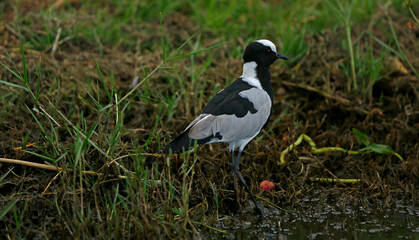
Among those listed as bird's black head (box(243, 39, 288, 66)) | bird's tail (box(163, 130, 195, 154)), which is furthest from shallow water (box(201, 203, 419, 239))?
bird's black head (box(243, 39, 288, 66))

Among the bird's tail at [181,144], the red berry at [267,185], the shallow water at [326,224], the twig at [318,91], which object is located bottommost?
the shallow water at [326,224]

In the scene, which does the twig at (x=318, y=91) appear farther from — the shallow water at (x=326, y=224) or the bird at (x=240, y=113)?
the shallow water at (x=326, y=224)

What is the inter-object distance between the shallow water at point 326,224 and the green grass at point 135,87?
0.25 metres

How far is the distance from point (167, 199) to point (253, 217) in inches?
30.8

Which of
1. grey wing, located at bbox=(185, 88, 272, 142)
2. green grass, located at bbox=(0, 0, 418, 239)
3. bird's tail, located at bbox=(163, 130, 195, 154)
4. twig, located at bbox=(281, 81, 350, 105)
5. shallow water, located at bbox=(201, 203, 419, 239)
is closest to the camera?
green grass, located at bbox=(0, 0, 418, 239)

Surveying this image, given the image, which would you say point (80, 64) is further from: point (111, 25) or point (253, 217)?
point (253, 217)

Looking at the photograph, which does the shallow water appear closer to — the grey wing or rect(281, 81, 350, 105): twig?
the grey wing

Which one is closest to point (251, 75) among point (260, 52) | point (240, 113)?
point (260, 52)

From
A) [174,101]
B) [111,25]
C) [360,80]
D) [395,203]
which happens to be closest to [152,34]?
[111,25]

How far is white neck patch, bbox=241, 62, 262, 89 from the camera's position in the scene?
447 centimetres

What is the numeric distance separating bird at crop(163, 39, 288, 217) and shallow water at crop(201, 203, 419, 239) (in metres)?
0.17

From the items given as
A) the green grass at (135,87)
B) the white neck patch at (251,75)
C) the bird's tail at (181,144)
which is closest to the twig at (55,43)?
the green grass at (135,87)

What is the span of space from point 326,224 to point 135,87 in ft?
5.19

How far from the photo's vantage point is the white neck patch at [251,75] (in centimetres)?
447
